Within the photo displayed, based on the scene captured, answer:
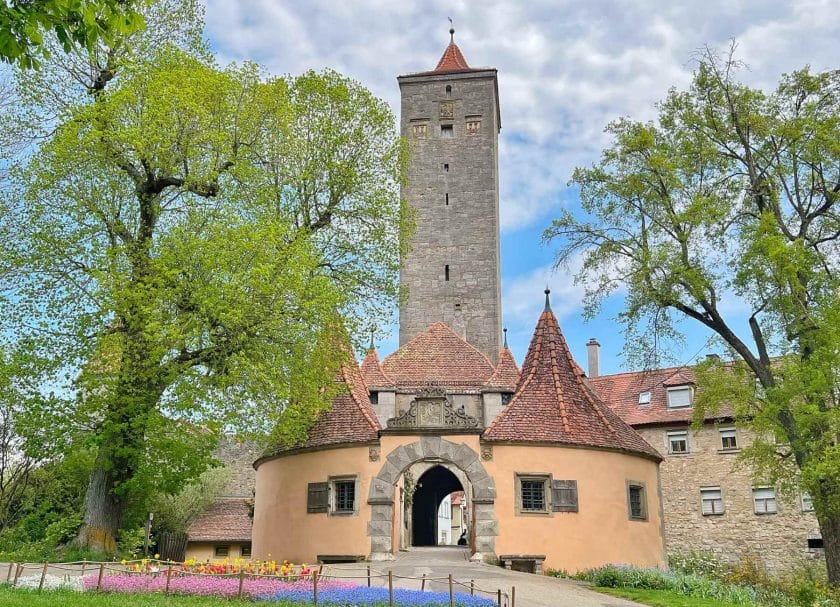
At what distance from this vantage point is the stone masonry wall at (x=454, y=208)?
117 feet

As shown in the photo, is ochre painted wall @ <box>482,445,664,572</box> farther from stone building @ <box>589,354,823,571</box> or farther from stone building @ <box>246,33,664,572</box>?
stone building @ <box>589,354,823,571</box>

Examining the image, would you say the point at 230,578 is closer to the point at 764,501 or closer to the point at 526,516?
the point at 526,516

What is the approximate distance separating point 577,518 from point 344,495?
18.3 feet

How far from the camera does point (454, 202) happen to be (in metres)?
37.3

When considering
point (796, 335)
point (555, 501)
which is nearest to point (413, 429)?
point (555, 501)

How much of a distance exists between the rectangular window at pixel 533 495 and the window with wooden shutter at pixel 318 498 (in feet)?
15.5

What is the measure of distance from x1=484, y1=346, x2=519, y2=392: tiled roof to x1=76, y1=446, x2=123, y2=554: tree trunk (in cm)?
1147

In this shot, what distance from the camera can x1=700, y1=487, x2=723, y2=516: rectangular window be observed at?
107 feet

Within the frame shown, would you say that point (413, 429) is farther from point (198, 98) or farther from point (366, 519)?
point (198, 98)

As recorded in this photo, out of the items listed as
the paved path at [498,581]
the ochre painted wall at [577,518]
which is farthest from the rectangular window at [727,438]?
the paved path at [498,581]

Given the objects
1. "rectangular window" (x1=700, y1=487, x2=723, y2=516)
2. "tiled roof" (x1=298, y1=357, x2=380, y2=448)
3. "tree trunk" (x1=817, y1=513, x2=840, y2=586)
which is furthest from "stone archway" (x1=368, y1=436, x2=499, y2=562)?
"rectangular window" (x1=700, y1=487, x2=723, y2=516)

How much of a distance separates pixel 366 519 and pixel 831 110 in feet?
49.3

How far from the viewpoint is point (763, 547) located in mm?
31406

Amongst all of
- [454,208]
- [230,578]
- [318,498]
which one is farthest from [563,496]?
[454,208]
